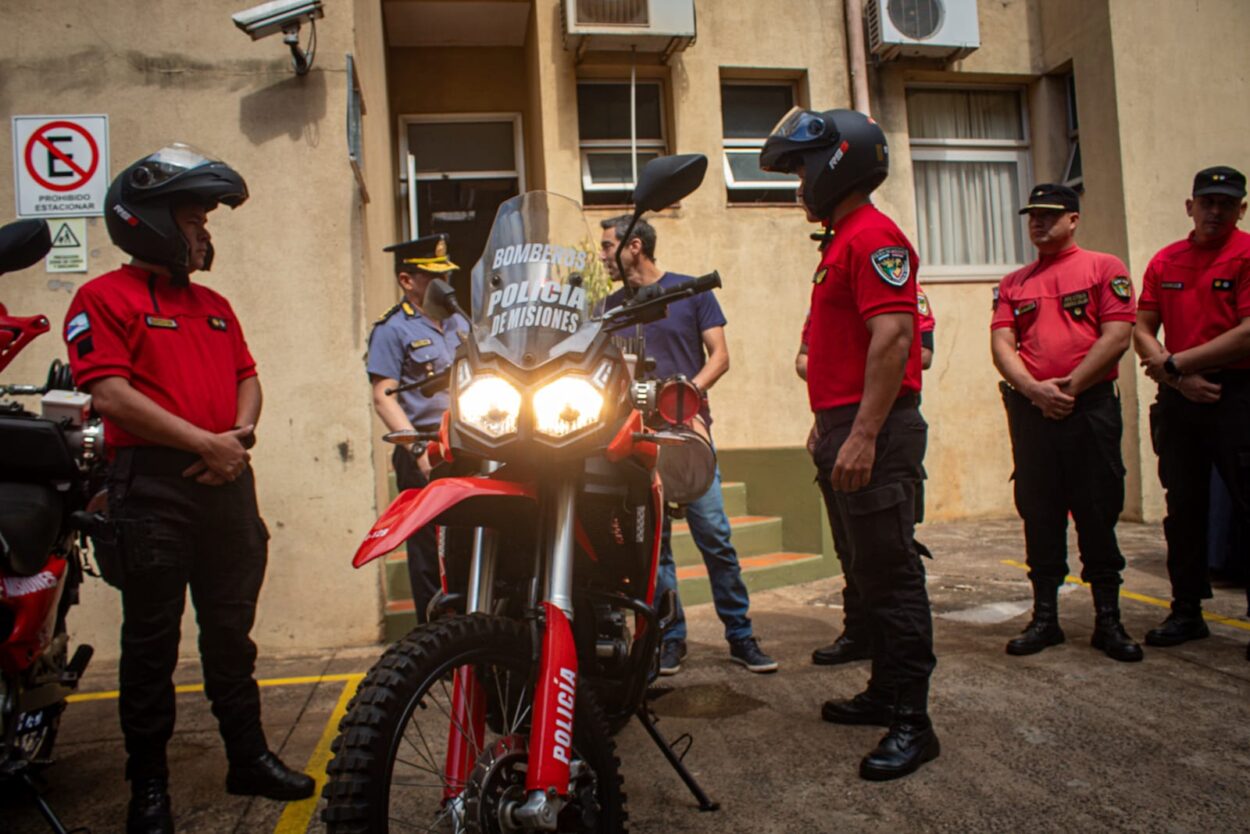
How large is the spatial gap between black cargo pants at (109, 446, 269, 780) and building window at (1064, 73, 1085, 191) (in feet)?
27.7

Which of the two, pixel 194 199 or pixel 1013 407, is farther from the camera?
pixel 1013 407

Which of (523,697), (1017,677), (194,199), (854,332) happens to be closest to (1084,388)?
(1017,677)

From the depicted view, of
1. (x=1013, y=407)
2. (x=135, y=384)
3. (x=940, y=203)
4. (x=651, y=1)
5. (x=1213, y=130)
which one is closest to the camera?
(x=135, y=384)

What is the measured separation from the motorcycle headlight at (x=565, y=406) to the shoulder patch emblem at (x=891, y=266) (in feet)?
3.70

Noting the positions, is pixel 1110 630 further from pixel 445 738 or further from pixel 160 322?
pixel 160 322

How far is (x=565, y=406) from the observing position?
6.93 feet

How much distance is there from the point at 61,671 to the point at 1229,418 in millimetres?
4636

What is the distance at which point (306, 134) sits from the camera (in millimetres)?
4781

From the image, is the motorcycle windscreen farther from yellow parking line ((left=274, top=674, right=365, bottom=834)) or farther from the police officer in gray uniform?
the police officer in gray uniform

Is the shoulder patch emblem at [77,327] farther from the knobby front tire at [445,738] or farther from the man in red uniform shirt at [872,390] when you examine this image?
the man in red uniform shirt at [872,390]

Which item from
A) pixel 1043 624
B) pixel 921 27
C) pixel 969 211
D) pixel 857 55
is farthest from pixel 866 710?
pixel 969 211

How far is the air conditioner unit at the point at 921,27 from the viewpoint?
8062 millimetres

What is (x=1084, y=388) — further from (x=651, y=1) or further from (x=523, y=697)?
(x=651, y=1)

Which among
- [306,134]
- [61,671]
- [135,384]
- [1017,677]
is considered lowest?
[1017,677]
